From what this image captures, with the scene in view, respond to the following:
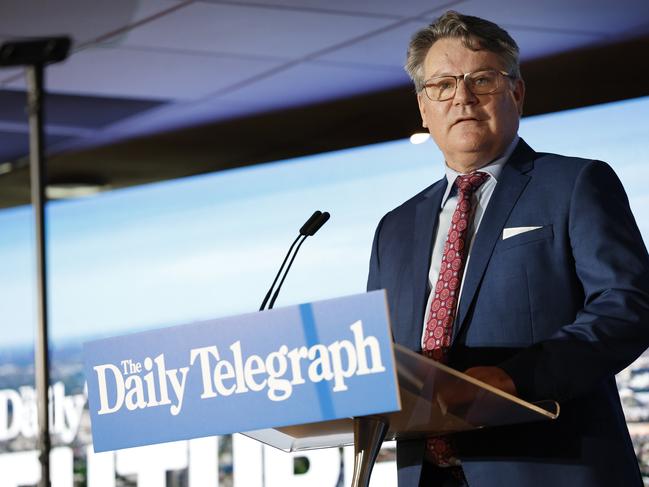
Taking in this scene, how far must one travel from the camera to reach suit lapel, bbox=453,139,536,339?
181 centimetres

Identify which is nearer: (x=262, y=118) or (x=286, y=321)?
(x=286, y=321)

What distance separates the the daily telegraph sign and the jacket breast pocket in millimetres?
587

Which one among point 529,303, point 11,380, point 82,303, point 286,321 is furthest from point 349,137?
point 286,321

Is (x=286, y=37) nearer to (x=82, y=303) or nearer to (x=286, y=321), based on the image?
(x=82, y=303)

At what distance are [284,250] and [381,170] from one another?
2.24ft

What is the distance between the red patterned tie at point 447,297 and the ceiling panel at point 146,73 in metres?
3.08

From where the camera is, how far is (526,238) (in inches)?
71.7

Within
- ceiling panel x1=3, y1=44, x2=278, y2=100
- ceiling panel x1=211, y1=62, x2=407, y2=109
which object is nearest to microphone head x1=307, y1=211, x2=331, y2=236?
ceiling panel x1=3, y1=44, x2=278, y2=100

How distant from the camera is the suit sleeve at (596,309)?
63.3 inches

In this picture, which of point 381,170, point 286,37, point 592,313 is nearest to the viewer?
point 592,313

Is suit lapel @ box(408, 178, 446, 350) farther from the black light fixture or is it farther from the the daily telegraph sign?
the black light fixture

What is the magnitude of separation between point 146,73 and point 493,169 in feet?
10.8

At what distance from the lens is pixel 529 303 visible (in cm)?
179

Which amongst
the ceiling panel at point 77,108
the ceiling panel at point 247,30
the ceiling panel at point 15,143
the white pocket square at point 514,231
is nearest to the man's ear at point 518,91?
the white pocket square at point 514,231
